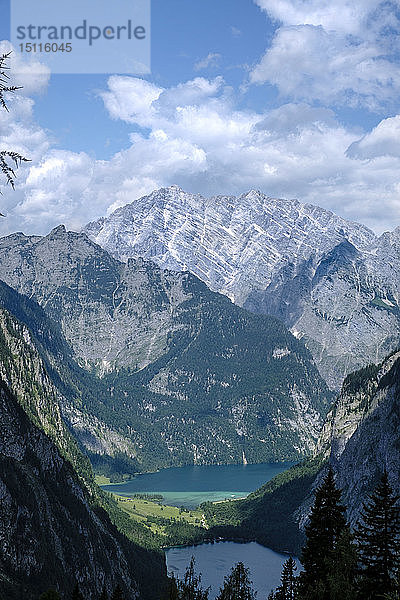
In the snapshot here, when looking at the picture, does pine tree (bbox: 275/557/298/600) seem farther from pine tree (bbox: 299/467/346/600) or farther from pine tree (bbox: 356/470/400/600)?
pine tree (bbox: 356/470/400/600)

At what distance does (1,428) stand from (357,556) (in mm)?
30381

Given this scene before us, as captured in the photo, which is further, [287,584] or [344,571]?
[287,584]

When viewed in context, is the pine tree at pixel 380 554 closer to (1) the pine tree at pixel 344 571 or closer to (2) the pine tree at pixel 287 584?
(1) the pine tree at pixel 344 571

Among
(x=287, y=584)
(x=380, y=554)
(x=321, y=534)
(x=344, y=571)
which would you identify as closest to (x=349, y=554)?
(x=344, y=571)

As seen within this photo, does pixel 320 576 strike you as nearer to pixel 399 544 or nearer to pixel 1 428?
pixel 399 544

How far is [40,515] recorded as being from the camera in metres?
196

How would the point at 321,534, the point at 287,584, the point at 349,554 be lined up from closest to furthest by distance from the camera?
the point at 349,554, the point at 321,534, the point at 287,584

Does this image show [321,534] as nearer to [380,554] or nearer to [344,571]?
[344,571]

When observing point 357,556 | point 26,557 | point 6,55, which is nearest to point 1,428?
point 6,55

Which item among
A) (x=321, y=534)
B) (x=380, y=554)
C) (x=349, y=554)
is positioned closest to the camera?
(x=349, y=554)

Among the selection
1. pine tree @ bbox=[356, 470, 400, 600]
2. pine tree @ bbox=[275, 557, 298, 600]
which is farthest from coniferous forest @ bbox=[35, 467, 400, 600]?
pine tree @ bbox=[275, 557, 298, 600]

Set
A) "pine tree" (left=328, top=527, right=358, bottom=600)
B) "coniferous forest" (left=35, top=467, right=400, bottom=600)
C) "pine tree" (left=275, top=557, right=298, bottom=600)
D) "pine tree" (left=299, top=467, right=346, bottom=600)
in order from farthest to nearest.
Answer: "pine tree" (left=275, top=557, right=298, bottom=600) → "pine tree" (left=299, top=467, right=346, bottom=600) → "coniferous forest" (left=35, top=467, right=400, bottom=600) → "pine tree" (left=328, top=527, right=358, bottom=600)

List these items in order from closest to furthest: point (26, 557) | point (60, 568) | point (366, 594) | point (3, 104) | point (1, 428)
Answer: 1. point (3, 104)
2. point (1, 428)
3. point (366, 594)
4. point (26, 557)
5. point (60, 568)

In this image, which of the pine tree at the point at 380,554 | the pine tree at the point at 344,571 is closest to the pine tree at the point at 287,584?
the pine tree at the point at 344,571
